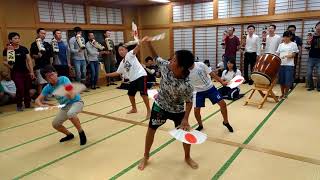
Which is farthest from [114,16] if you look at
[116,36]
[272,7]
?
[272,7]

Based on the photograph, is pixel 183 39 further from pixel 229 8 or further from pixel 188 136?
pixel 188 136

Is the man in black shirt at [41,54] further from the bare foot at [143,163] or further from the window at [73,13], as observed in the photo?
the bare foot at [143,163]

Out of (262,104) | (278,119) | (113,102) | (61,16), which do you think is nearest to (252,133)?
(278,119)

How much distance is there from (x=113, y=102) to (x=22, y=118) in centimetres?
191

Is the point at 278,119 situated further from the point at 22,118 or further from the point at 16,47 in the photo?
the point at 16,47

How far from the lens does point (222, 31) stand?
8.75 metres

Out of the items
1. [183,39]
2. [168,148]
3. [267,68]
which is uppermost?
[183,39]

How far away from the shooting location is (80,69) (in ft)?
24.3

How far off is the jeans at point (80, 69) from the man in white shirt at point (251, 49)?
4.78 metres

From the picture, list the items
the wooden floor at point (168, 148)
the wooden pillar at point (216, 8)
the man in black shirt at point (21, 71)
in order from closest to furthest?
1. the wooden floor at point (168, 148)
2. the man in black shirt at point (21, 71)
3. the wooden pillar at point (216, 8)

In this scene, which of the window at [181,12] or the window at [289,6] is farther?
the window at [181,12]

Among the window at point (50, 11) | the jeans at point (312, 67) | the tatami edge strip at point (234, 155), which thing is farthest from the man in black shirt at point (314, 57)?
the window at point (50, 11)

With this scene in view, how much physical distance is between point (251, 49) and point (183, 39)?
9.65 ft

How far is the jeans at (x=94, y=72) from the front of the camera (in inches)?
302
